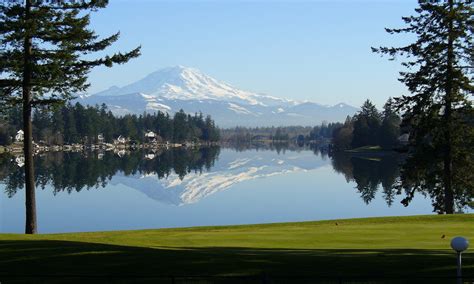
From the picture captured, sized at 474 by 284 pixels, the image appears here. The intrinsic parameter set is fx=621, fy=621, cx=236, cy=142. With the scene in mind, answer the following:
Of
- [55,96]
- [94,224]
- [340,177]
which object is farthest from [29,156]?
[340,177]

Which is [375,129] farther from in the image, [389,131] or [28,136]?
[28,136]

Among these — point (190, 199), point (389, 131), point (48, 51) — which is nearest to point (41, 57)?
point (48, 51)

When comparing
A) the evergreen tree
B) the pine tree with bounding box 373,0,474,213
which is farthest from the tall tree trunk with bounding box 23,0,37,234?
the evergreen tree

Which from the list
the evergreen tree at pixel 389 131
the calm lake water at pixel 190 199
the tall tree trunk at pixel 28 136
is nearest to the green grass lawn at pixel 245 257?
the tall tree trunk at pixel 28 136

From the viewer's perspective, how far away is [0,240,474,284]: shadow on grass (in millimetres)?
16906

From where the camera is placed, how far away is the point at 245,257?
19094 millimetres

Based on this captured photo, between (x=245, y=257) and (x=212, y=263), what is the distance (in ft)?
4.38

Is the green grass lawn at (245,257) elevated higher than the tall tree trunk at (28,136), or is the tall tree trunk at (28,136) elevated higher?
the tall tree trunk at (28,136)

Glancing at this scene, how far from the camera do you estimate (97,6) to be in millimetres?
32531

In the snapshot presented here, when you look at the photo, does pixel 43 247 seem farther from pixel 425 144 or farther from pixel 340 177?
pixel 340 177

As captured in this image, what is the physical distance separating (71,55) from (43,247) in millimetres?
13593

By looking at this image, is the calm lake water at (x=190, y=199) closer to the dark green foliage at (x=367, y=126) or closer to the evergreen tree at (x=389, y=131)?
the evergreen tree at (x=389, y=131)

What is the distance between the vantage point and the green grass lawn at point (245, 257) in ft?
56.7

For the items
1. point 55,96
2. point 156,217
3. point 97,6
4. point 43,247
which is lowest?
point 156,217
